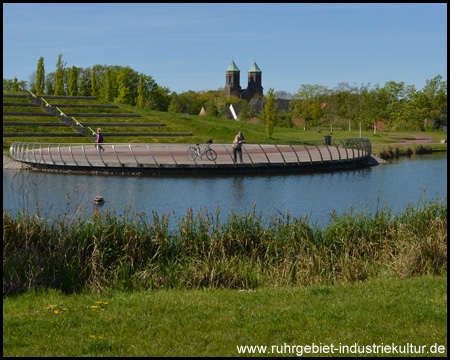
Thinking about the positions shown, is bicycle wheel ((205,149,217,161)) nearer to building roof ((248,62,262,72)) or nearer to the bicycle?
the bicycle

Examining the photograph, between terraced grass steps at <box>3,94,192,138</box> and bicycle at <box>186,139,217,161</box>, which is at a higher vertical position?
terraced grass steps at <box>3,94,192,138</box>

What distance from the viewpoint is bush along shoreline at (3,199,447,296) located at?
847 cm

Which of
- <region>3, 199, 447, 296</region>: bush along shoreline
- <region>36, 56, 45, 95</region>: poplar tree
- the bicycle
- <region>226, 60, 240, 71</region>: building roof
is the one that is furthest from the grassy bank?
<region>226, 60, 240, 71</region>: building roof

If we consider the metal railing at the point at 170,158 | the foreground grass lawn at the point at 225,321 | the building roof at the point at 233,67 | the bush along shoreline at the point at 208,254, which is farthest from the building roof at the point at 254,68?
the foreground grass lawn at the point at 225,321

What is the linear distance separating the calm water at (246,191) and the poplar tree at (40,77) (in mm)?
37953

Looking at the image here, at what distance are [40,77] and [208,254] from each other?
2455 inches

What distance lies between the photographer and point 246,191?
22625 millimetres

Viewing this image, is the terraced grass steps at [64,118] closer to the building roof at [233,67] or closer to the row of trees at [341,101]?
the row of trees at [341,101]

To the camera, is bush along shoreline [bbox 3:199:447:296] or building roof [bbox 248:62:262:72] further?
building roof [bbox 248:62:262:72]

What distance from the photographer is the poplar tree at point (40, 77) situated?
66.0 m

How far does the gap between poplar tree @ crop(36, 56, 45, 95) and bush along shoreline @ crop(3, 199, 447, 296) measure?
59.5m

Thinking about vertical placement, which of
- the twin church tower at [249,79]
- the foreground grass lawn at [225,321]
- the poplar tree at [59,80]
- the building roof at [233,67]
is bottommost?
the foreground grass lawn at [225,321]

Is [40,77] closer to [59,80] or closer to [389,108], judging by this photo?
[59,80]

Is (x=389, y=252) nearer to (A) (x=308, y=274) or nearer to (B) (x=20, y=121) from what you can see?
(A) (x=308, y=274)
